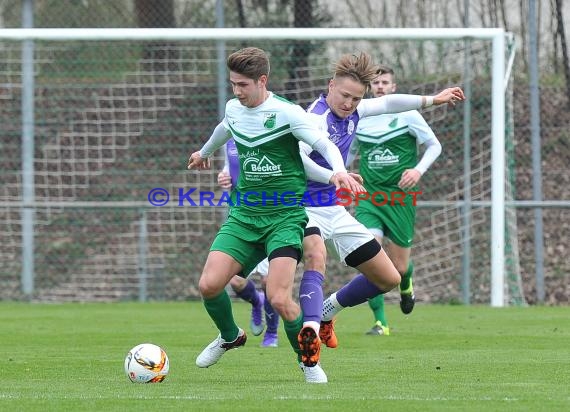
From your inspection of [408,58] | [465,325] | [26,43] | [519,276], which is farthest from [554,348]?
[26,43]

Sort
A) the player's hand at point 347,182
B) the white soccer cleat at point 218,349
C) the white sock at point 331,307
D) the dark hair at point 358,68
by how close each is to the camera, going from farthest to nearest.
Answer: the white sock at point 331,307
the dark hair at point 358,68
the white soccer cleat at point 218,349
the player's hand at point 347,182

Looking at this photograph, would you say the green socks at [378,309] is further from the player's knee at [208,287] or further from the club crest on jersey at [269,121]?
the club crest on jersey at [269,121]

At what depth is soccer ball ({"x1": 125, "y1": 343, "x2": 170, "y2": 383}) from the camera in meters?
6.61

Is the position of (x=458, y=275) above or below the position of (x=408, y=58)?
below

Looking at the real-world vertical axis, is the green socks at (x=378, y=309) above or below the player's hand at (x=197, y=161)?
below

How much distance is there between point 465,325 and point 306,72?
5261 mm

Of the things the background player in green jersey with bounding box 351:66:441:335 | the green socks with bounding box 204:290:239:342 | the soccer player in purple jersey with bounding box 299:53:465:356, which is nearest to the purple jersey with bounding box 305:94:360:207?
the soccer player in purple jersey with bounding box 299:53:465:356

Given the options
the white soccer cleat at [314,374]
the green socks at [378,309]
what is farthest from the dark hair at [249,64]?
the green socks at [378,309]

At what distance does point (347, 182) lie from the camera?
6.29 m

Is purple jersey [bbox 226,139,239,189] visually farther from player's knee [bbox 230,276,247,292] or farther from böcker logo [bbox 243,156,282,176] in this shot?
böcker logo [bbox 243,156,282,176]

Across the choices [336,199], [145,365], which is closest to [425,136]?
[336,199]

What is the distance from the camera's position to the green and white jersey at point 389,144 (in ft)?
35.7

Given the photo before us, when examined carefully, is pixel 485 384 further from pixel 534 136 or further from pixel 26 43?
pixel 26 43

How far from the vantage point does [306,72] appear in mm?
15477
